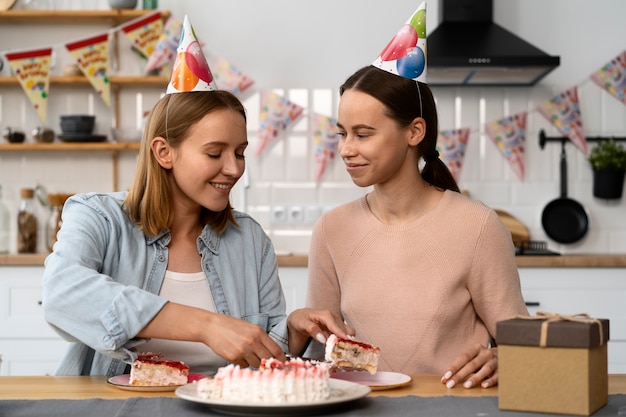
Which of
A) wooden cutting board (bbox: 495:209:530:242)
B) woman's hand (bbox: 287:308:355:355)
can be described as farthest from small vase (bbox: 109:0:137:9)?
woman's hand (bbox: 287:308:355:355)

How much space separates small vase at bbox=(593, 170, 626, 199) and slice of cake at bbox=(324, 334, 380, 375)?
2.98m

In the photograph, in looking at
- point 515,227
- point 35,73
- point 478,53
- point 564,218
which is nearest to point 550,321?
point 478,53

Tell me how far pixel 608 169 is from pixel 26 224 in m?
2.71

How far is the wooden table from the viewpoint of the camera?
1.45 m

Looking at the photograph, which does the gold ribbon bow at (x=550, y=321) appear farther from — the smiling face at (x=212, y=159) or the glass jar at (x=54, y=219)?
the glass jar at (x=54, y=219)

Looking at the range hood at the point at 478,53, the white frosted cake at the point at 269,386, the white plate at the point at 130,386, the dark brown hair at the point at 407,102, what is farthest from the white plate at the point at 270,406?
the range hood at the point at 478,53

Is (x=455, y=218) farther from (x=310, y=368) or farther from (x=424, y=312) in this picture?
(x=310, y=368)

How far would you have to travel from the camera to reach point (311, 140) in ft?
14.3

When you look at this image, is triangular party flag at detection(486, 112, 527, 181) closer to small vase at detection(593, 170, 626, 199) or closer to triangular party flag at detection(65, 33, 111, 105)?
small vase at detection(593, 170, 626, 199)

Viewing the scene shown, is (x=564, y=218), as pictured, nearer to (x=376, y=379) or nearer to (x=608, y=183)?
(x=608, y=183)

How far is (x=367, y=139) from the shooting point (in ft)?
6.42

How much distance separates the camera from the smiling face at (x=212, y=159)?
6.01ft

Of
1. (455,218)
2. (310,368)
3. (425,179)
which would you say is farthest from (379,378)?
(425,179)

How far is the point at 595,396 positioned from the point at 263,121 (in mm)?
3132
